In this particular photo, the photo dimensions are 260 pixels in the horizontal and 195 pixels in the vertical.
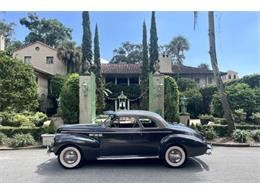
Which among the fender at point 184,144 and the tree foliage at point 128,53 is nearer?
the fender at point 184,144

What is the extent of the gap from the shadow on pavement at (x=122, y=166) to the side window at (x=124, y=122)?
958 mm

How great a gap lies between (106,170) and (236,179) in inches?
110

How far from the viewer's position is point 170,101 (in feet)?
41.5

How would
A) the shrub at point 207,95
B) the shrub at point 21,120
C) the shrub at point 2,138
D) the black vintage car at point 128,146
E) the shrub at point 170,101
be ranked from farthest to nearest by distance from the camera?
the shrub at point 207,95
the shrub at point 21,120
the shrub at point 170,101
the shrub at point 2,138
the black vintage car at point 128,146

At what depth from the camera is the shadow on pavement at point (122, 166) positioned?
6543 mm

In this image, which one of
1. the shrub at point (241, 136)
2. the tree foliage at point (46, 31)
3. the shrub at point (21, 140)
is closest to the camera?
the shrub at point (21, 140)

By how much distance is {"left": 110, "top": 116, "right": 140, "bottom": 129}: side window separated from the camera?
6824 millimetres

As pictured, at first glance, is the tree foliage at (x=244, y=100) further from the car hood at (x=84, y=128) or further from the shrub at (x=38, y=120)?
the car hood at (x=84, y=128)

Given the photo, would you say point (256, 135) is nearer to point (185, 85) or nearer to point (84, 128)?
point (84, 128)

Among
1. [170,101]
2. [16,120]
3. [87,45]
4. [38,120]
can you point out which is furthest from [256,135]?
[87,45]

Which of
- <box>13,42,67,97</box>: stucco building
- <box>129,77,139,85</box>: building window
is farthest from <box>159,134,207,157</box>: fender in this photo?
<box>13,42,67,97</box>: stucco building

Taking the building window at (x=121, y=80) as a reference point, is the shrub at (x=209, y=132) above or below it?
below

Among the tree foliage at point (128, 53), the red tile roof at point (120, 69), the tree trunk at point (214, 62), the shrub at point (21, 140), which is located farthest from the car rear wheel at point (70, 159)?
the tree foliage at point (128, 53)
